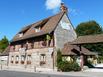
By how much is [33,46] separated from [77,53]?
896cm

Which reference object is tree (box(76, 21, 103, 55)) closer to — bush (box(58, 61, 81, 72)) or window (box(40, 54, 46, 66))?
window (box(40, 54, 46, 66))

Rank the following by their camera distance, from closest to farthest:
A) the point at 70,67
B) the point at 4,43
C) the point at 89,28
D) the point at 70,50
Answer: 1. the point at 70,67
2. the point at 70,50
3. the point at 89,28
4. the point at 4,43

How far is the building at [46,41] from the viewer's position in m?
37.1

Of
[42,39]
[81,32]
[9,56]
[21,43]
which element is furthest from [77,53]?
[81,32]

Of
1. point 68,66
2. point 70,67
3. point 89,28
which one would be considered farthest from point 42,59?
point 89,28

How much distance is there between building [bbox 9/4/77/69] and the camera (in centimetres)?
3706

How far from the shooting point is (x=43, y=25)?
42188mm

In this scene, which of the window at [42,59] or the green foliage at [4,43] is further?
the green foliage at [4,43]

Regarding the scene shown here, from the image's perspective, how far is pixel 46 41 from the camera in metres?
38.0

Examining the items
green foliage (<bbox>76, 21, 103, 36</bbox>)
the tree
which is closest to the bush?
the tree

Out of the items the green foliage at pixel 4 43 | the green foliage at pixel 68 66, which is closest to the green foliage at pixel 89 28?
the green foliage at pixel 4 43

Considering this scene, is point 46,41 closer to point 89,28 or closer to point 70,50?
point 70,50

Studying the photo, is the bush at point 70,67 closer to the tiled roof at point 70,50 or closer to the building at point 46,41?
the tiled roof at point 70,50

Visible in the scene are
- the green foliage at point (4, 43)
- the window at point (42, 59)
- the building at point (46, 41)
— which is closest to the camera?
the building at point (46, 41)
